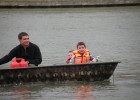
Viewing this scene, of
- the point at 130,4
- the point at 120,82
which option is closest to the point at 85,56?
the point at 120,82

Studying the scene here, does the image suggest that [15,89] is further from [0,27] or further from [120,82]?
[0,27]

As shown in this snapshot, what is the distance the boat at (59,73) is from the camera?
1505 cm

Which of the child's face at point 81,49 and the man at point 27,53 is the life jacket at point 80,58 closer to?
the child's face at point 81,49

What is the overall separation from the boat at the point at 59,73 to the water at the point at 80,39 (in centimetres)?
14

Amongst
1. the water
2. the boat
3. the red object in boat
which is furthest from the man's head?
the water

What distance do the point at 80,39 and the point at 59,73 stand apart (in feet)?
43.9

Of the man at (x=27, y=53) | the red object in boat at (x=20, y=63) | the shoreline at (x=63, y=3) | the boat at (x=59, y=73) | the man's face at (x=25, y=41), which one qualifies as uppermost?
the shoreline at (x=63, y=3)

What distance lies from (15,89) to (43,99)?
59.3 inches

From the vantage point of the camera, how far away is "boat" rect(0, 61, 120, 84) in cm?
1505

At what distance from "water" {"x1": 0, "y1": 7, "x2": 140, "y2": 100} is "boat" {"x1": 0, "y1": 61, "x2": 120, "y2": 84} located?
0.14 metres

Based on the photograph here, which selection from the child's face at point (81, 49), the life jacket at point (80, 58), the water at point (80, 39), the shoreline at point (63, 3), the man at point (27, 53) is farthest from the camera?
the shoreline at point (63, 3)

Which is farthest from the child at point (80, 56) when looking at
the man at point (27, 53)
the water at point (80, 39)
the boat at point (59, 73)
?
the man at point (27, 53)

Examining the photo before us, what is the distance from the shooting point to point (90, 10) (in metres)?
48.0

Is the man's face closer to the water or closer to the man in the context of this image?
the man
